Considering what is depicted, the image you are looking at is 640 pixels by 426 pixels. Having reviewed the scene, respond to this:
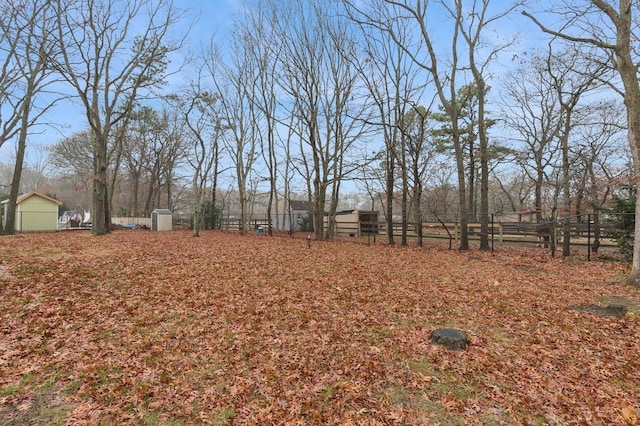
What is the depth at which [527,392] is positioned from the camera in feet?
9.74

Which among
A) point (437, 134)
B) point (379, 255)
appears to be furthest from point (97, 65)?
point (437, 134)

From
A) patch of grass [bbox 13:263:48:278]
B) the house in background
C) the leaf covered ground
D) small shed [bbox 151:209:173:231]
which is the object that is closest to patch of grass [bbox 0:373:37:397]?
the leaf covered ground

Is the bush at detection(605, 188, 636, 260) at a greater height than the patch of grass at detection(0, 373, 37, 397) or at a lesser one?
greater

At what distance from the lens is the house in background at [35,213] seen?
20172 mm

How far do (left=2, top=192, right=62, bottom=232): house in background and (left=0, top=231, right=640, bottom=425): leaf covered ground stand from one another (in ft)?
56.8

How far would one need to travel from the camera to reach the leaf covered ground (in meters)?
2.78

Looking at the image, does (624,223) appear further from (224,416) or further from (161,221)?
(161,221)

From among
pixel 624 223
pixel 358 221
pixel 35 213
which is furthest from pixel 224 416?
pixel 35 213

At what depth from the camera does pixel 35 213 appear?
20.6 m

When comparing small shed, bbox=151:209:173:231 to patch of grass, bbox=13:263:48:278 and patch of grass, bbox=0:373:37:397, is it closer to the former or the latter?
patch of grass, bbox=13:263:48:278

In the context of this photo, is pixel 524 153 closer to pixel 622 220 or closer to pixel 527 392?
pixel 622 220

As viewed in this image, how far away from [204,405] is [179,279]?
4656 mm

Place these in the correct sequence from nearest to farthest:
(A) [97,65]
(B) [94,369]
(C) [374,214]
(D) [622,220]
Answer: (B) [94,369] < (D) [622,220] < (A) [97,65] < (C) [374,214]

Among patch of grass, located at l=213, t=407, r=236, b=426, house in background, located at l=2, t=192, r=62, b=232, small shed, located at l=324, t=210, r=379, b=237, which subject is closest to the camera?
patch of grass, located at l=213, t=407, r=236, b=426
